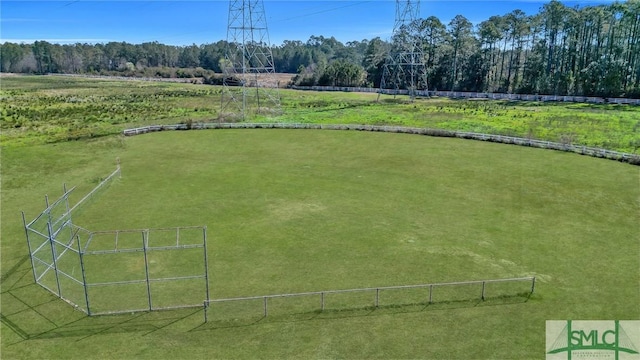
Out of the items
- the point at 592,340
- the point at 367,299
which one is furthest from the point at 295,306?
the point at 592,340

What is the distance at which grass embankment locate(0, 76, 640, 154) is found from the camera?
207 feet

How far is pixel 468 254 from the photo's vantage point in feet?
94.5

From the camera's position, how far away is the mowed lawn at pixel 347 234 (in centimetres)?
2066

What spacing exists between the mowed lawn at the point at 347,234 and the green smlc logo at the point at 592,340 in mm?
772

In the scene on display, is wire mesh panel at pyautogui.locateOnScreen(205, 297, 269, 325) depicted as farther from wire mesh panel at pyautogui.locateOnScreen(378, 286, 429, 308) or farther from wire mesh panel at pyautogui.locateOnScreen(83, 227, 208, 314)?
wire mesh panel at pyautogui.locateOnScreen(378, 286, 429, 308)

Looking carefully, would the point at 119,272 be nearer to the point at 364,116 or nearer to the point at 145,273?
the point at 145,273

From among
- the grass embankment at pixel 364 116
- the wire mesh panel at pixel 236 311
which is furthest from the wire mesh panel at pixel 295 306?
the grass embankment at pixel 364 116

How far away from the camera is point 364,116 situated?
79.6 meters

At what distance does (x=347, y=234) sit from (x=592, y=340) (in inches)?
611

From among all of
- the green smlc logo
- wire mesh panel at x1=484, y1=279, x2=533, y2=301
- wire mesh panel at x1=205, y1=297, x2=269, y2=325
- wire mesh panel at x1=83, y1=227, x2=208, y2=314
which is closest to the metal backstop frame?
wire mesh panel at x1=83, y1=227, x2=208, y2=314

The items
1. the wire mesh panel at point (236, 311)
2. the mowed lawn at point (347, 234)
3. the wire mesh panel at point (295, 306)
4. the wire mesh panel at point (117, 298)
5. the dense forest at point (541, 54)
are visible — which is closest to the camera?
the mowed lawn at point (347, 234)

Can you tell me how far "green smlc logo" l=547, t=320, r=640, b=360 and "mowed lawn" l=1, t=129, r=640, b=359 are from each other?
77cm

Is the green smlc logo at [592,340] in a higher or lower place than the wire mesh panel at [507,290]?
lower

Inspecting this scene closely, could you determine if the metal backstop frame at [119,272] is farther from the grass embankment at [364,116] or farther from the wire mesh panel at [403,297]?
the grass embankment at [364,116]
